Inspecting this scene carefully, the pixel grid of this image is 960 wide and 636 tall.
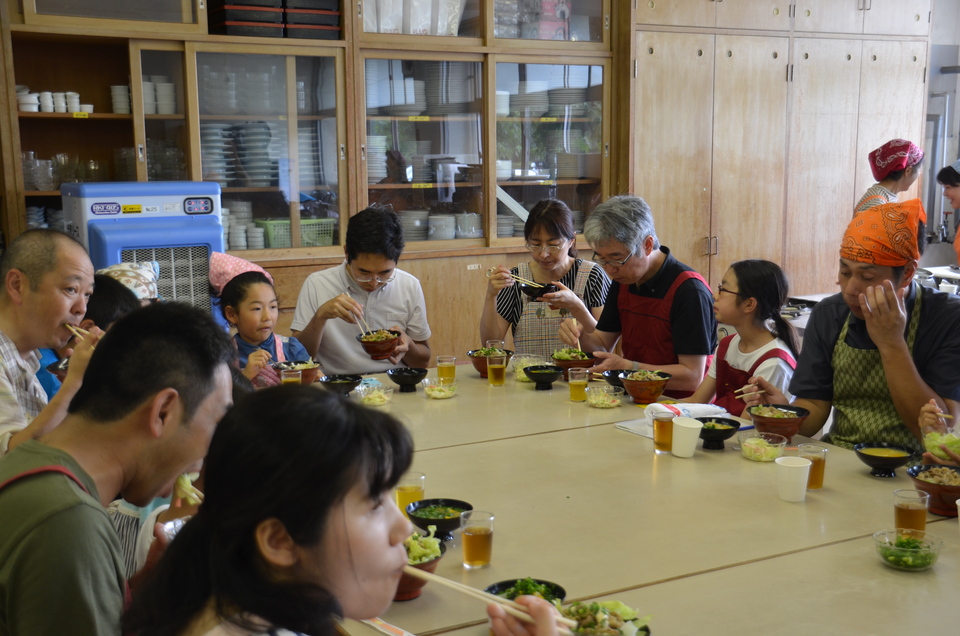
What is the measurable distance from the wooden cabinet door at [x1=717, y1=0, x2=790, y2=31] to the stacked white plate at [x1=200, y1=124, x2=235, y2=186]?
125 inches

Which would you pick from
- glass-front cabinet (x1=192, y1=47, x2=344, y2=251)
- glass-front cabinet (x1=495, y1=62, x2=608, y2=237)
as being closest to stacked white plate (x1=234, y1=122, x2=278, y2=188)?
glass-front cabinet (x1=192, y1=47, x2=344, y2=251)

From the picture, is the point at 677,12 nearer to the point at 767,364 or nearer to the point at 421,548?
the point at 767,364

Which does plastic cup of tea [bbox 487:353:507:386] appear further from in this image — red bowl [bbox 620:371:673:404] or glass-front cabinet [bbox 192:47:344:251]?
glass-front cabinet [bbox 192:47:344:251]

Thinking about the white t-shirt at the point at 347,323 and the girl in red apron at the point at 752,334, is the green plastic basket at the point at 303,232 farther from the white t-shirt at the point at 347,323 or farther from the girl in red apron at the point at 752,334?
the girl in red apron at the point at 752,334

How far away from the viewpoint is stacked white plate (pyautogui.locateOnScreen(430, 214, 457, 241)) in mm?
5292

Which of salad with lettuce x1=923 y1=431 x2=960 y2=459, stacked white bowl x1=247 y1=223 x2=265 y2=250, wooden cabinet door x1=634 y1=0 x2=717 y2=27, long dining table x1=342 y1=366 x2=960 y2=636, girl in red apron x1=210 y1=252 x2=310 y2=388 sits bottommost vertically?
long dining table x1=342 y1=366 x2=960 y2=636

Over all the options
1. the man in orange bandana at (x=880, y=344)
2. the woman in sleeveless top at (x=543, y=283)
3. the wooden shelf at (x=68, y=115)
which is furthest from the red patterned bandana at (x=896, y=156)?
the wooden shelf at (x=68, y=115)

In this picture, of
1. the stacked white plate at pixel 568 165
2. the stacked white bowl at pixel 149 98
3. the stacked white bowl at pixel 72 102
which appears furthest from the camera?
the stacked white plate at pixel 568 165

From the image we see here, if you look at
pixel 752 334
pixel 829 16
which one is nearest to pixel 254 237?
pixel 752 334

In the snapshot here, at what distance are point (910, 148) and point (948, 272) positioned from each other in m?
0.79

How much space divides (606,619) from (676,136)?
15.6ft

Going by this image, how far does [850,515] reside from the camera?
72.4 inches

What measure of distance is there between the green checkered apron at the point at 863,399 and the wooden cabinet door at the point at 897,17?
4389mm

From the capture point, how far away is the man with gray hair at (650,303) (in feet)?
10.1
